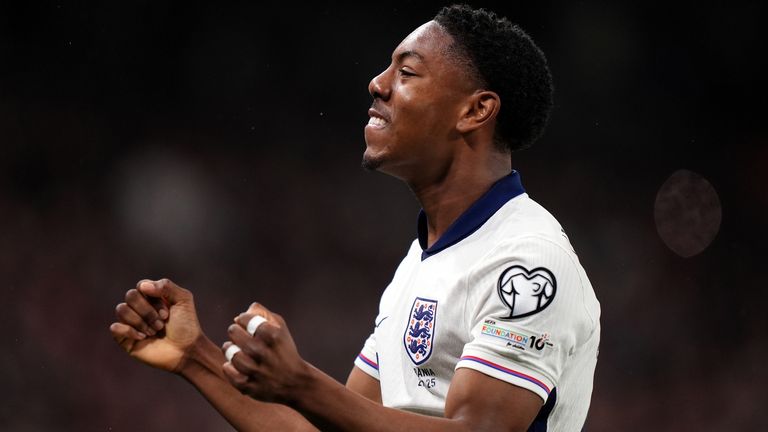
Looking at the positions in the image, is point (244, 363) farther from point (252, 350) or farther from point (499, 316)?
point (499, 316)

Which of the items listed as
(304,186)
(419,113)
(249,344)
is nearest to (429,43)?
(419,113)

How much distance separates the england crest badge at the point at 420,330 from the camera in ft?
5.43

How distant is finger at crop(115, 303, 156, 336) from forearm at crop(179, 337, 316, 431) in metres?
0.10

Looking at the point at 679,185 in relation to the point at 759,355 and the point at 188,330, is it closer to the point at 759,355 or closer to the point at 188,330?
the point at 759,355

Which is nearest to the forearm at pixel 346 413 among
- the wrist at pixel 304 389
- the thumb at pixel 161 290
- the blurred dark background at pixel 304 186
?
the wrist at pixel 304 389

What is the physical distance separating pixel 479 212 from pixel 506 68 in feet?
1.04

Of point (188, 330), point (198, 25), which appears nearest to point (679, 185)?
point (198, 25)

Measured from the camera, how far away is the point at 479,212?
5.82ft

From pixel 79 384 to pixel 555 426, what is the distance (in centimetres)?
335

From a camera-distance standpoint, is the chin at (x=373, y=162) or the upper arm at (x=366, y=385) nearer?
the chin at (x=373, y=162)

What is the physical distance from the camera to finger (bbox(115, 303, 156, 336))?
1.59 meters

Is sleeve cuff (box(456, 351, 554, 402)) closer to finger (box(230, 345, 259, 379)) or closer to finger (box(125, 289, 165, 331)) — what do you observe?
finger (box(230, 345, 259, 379))

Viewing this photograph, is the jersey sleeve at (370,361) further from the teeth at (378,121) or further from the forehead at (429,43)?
the forehead at (429,43)

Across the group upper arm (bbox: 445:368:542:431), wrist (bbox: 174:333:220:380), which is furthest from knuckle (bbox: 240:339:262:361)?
wrist (bbox: 174:333:220:380)
